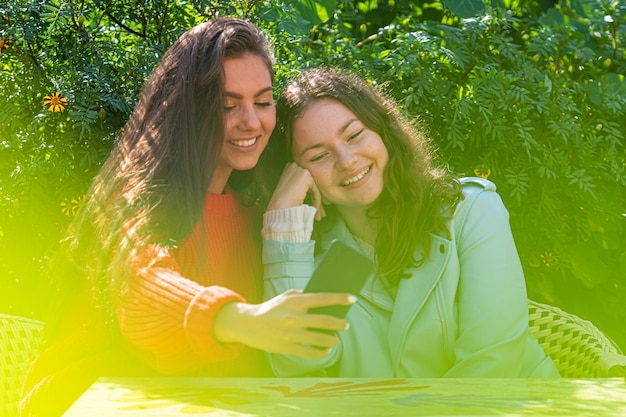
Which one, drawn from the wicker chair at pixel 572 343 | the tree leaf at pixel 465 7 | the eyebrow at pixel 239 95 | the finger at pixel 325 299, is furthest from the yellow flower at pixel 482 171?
the finger at pixel 325 299

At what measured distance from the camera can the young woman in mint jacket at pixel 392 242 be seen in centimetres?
247

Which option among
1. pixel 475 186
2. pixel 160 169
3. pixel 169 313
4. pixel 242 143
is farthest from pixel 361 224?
Result: pixel 169 313

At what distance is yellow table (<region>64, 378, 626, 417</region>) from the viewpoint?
1.73m

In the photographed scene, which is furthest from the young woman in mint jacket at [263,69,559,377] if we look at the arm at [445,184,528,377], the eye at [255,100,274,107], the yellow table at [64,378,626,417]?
the yellow table at [64,378,626,417]

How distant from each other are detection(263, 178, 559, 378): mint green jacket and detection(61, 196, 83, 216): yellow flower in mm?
917

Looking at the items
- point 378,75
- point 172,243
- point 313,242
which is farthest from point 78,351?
point 378,75

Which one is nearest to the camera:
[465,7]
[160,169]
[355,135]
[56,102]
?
[160,169]

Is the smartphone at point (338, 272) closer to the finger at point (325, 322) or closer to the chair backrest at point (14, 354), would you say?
the finger at point (325, 322)

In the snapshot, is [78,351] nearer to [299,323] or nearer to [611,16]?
[299,323]

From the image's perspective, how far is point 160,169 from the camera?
94.9 inches

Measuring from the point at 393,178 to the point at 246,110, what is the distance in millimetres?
493

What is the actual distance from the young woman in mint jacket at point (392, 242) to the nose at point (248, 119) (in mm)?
179

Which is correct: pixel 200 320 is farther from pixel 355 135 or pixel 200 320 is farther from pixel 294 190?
pixel 355 135

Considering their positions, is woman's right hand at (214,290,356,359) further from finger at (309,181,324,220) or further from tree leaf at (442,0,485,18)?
tree leaf at (442,0,485,18)
